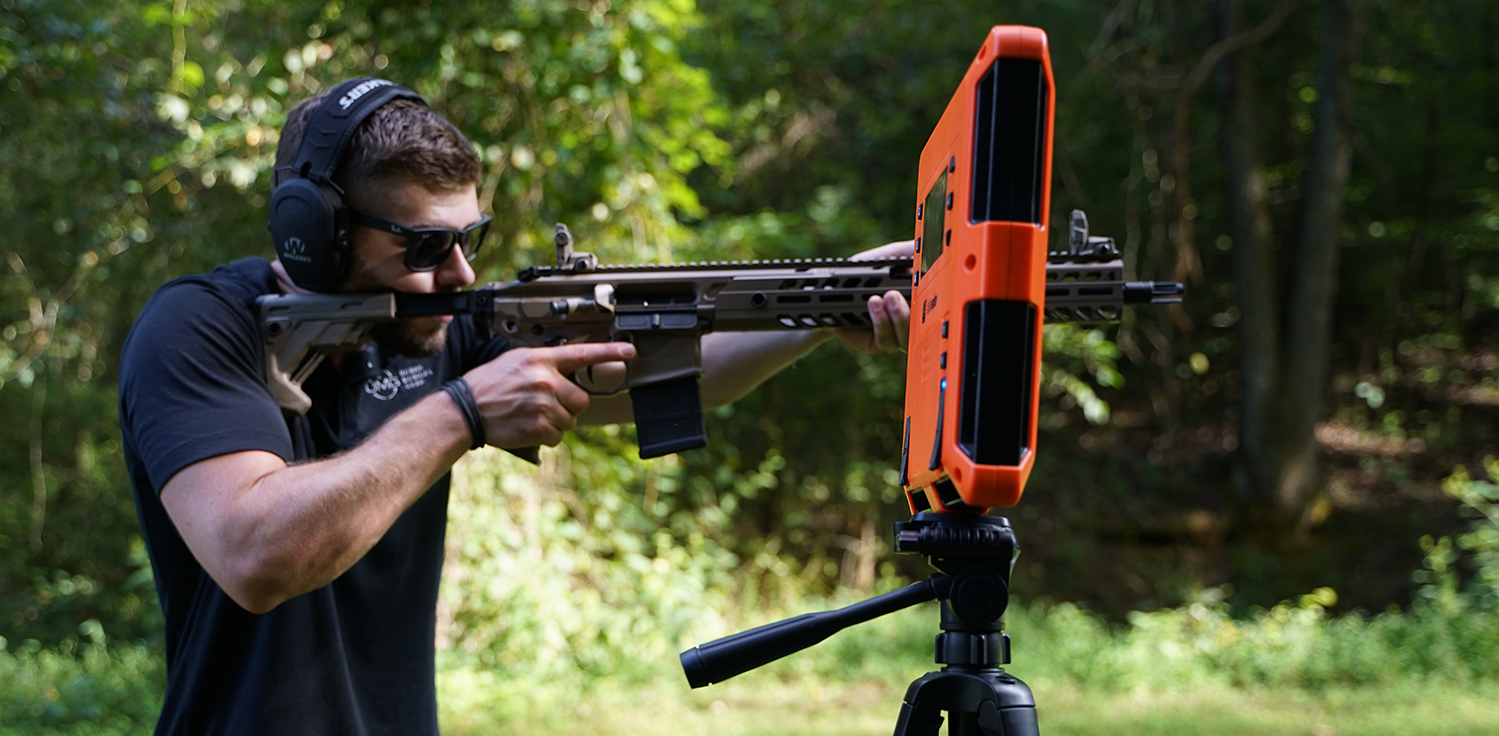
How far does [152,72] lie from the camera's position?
21.1 feet

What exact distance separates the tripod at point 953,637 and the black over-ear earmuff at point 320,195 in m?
1.27

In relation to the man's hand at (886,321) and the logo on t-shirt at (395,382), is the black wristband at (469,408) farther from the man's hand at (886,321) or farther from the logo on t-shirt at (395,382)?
the man's hand at (886,321)

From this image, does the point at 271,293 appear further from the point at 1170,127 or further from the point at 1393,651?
the point at 1170,127

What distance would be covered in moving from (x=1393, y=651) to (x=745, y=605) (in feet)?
13.9

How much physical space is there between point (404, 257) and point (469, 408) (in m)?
0.48

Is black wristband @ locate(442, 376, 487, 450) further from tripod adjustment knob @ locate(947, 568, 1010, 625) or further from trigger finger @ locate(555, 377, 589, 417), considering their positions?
tripod adjustment knob @ locate(947, 568, 1010, 625)

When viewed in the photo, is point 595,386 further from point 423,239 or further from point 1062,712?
point 1062,712

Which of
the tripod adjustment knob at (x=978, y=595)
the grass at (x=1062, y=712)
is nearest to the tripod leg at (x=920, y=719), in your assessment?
the tripod adjustment knob at (x=978, y=595)

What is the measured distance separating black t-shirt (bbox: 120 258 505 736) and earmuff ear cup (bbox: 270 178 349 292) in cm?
10

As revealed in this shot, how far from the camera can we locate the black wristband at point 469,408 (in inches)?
75.1

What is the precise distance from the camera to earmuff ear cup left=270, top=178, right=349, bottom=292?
203cm

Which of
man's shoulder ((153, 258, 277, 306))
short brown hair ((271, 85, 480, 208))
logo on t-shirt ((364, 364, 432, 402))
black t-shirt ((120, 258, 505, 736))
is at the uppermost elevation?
short brown hair ((271, 85, 480, 208))

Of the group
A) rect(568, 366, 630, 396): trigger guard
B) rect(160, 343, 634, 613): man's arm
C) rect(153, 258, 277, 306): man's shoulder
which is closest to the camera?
rect(160, 343, 634, 613): man's arm

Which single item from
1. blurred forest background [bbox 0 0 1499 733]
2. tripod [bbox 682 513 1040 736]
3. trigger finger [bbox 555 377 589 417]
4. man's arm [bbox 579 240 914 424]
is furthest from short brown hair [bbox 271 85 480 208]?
blurred forest background [bbox 0 0 1499 733]
